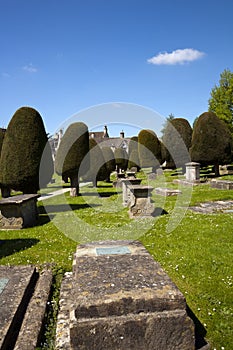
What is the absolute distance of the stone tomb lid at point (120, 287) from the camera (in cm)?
246

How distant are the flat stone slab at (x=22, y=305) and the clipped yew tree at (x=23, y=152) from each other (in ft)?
23.3

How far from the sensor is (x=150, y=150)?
90.1 ft

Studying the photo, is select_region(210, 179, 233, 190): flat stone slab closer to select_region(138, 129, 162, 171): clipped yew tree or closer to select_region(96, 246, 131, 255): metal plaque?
select_region(96, 246, 131, 255): metal plaque

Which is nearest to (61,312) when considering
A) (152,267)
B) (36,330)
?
(36,330)

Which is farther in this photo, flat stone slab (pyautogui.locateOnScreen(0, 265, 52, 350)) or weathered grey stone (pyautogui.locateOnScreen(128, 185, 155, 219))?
weathered grey stone (pyautogui.locateOnScreen(128, 185, 155, 219))

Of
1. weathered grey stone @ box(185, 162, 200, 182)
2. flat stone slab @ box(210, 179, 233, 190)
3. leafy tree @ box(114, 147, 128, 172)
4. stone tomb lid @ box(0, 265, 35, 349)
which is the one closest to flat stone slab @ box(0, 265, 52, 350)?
stone tomb lid @ box(0, 265, 35, 349)

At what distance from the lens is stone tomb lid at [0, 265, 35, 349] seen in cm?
278

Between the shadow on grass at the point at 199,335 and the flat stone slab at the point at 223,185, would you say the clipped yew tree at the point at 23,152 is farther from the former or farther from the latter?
the flat stone slab at the point at 223,185

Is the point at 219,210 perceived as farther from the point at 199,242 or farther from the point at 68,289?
the point at 68,289

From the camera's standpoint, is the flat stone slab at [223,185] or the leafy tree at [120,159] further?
the leafy tree at [120,159]

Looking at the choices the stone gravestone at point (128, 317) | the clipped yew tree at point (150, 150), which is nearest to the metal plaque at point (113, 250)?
the stone gravestone at point (128, 317)

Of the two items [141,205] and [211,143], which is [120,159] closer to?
[211,143]

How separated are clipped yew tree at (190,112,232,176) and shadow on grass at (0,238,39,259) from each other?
16036 millimetres

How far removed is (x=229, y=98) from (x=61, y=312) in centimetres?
3629
